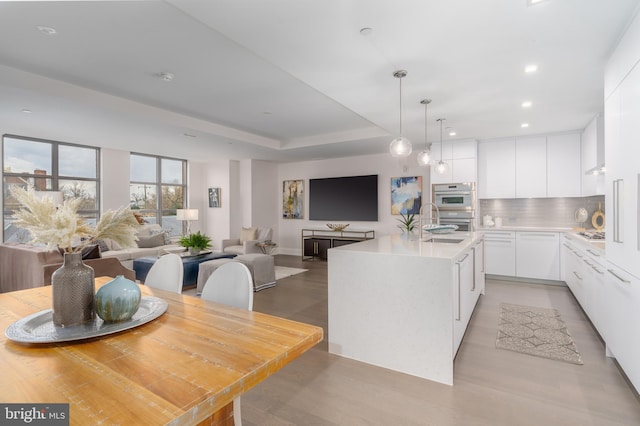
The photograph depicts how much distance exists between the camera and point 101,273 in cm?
384

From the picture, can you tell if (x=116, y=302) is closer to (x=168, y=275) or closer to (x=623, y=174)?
(x=168, y=275)

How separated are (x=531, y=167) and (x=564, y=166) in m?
0.45

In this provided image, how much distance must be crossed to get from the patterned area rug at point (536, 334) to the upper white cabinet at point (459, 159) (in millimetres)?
2598

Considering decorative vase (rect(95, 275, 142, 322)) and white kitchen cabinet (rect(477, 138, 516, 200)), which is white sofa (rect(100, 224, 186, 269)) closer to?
decorative vase (rect(95, 275, 142, 322))

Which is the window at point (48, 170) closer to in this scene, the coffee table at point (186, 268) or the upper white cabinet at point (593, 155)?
the coffee table at point (186, 268)

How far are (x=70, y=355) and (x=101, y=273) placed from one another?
3329 millimetres

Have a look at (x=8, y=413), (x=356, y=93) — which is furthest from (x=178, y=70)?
(x=8, y=413)

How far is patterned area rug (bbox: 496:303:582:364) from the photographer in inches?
108

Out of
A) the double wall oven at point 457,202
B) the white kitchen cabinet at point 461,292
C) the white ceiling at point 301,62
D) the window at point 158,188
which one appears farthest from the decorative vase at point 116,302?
the window at point 158,188

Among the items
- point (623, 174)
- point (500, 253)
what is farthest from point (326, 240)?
point (623, 174)

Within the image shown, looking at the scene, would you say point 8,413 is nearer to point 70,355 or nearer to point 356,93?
point 70,355

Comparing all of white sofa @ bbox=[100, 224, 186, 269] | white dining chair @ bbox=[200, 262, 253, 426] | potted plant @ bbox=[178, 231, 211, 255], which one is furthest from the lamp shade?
white dining chair @ bbox=[200, 262, 253, 426]

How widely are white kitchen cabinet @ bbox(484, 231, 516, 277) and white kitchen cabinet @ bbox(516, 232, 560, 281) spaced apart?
71mm

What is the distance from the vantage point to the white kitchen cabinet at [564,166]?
509 cm
